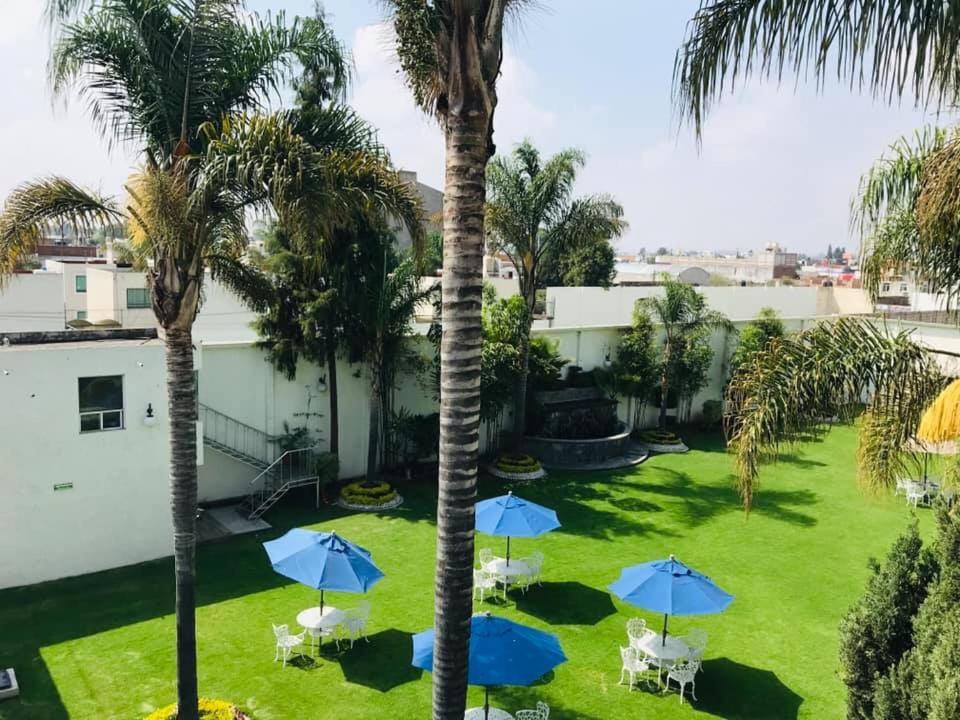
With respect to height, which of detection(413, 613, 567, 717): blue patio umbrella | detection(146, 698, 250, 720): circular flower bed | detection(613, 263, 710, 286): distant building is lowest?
detection(146, 698, 250, 720): circular flower bed

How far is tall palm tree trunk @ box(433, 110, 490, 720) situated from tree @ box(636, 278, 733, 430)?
21.7 m

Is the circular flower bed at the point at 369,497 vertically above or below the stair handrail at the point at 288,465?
below

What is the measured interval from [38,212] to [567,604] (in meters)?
10.8

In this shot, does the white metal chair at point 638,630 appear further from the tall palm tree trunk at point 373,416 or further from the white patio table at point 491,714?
the tall palm tree trunk at point 373,416

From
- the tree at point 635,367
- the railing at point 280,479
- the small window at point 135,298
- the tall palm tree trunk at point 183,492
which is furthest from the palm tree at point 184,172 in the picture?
the small window at point 135,298

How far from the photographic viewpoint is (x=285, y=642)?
11.5m

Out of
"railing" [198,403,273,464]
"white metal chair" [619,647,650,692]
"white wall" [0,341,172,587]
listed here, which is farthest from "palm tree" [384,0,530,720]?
"railing" [198,403,273,464]

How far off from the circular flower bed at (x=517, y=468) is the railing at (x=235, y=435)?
22.2 feet

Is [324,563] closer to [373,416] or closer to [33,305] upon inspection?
[373,416]

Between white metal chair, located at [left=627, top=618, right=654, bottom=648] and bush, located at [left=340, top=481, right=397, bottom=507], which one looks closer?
white metal chair, located at [left=627, top=618, right=654, bottom=648]

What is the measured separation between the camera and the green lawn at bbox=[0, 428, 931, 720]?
10.8 m

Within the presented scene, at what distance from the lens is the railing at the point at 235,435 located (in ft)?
61.8

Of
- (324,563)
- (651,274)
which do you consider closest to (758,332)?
(324,563)

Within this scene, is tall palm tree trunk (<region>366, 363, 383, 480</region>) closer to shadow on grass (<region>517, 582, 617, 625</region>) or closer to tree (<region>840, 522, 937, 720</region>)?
shadow on grass (<region>517, 582, 617, 625</region>)
